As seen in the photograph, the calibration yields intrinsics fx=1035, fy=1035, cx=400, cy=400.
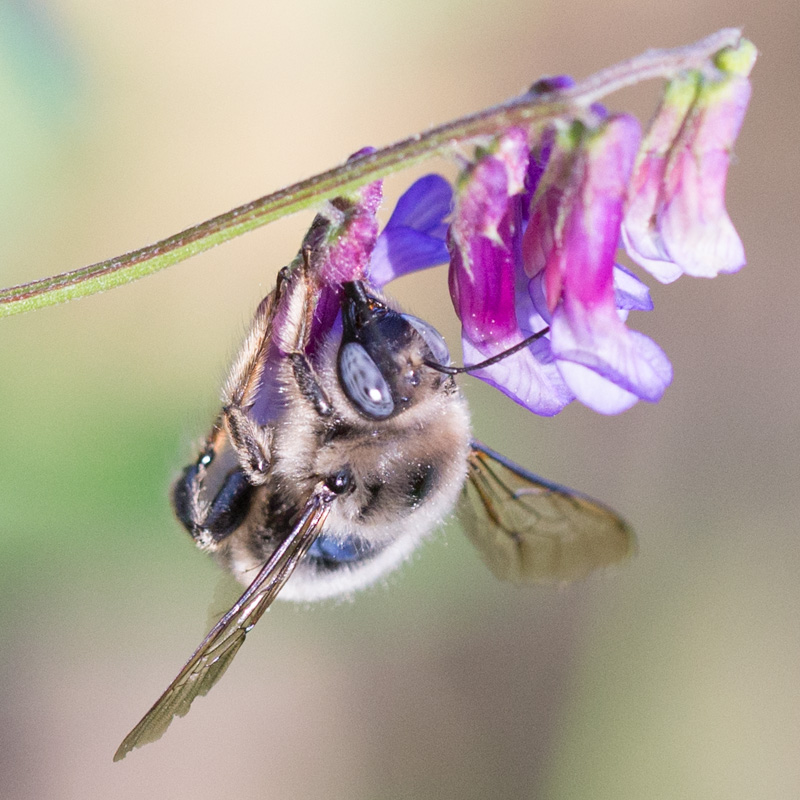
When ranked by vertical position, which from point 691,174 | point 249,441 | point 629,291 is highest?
point 691,174

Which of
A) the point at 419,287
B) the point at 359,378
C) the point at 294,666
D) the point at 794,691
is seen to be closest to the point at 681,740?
the point at 794,691

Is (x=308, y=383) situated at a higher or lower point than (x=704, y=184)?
lower

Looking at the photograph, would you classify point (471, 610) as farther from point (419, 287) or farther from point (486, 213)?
point (486, 213)

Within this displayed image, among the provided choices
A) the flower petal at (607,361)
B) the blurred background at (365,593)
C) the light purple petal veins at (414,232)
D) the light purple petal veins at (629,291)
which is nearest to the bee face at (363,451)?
the light purple petal veins at (414,232)

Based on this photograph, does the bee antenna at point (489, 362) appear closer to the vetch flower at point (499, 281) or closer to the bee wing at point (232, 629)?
the vetch flower at point (499, 281)

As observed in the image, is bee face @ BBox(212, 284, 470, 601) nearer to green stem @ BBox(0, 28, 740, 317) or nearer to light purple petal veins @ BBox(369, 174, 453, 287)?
light purple petal veins @ BBox(369, 174, 453, 287)

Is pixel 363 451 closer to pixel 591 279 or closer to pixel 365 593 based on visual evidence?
pixel 591 279

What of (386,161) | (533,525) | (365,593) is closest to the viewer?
(386,161)

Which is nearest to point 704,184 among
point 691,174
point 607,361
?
A: point 691,174
